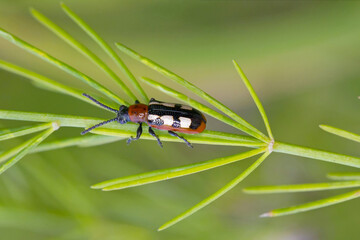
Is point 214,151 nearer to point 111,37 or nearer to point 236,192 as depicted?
point 236,192

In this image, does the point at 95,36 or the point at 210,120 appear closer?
the point at 95,36

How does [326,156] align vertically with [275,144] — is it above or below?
below

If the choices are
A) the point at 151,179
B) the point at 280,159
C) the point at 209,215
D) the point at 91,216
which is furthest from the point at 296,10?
the point at 151,179

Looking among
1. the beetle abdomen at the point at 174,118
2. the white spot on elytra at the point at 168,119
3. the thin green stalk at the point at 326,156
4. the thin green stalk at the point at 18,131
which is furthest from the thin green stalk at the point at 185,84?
the white spot on elytra at the point at 168,119

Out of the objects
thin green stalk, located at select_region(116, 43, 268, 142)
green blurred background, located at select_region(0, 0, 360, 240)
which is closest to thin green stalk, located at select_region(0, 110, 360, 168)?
thin green stalk, located at select_region(116, 43, 268, 142)

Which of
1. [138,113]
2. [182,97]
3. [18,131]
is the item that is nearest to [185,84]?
[182,97]

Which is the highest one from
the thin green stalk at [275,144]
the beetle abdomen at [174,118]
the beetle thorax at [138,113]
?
the beetle thorax at [138,113]

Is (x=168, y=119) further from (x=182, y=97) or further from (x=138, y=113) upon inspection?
(x=182, y=97)

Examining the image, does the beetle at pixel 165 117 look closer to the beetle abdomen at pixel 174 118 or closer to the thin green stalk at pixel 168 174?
the beetle abdomen at pixel 174 118
